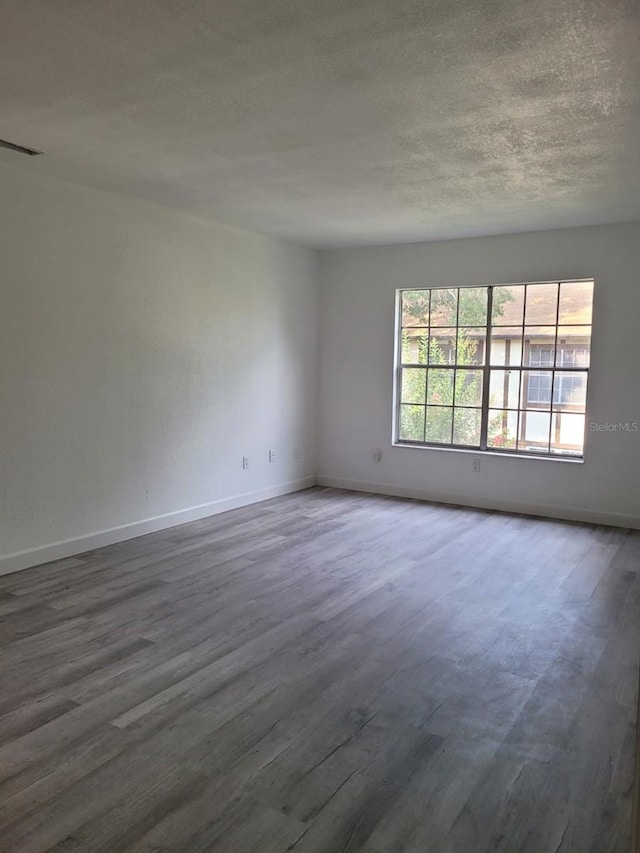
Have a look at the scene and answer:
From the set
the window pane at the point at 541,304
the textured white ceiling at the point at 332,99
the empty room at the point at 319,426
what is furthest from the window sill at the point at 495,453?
the textured white ceiling at the point at 332,99

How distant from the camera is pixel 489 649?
317 cm

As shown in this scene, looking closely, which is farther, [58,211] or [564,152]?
[58,211]

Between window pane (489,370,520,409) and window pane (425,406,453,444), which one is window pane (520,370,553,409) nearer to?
window pane (489,370,520,409)

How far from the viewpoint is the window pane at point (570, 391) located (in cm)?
579

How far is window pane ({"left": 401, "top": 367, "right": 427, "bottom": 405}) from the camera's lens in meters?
6.69

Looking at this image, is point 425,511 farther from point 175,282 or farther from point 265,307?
point 175,282

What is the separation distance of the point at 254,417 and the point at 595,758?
446 cm

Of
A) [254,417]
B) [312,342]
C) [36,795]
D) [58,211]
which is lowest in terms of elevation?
[36,795]

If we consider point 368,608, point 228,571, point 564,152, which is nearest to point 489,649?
point 368,608

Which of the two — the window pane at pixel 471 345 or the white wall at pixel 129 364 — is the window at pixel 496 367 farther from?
the white wall at pixel 129 364

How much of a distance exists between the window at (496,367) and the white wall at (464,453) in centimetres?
17

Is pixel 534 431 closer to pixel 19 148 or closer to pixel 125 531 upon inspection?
pixel 125 531

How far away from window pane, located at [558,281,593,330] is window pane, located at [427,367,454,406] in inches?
47.7

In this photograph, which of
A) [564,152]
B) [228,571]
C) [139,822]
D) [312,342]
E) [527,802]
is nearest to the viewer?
[139,822]
